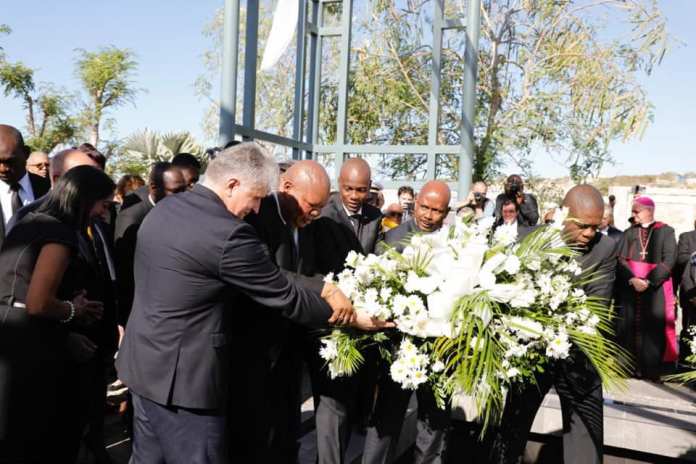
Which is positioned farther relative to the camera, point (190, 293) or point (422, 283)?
point (422, 283)

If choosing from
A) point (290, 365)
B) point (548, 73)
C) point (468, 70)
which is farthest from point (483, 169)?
point (290, 365)

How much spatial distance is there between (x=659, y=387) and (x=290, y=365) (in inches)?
201

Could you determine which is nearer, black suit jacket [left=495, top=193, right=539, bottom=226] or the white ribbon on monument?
the white ribbon on monument

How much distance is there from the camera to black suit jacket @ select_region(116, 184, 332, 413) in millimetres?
2420

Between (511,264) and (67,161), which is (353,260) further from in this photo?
(67,161)

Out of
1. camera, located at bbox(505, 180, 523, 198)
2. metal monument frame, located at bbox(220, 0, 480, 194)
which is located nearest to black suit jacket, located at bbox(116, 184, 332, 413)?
metal monument frame, located at bbox(220, 0, 480, 194)

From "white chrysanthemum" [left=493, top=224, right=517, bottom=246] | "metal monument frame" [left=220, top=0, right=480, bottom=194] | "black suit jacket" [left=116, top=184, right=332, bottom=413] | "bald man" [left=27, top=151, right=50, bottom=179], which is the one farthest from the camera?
"metal monument frame" [left=220, top=0, right=480, bottom=194]

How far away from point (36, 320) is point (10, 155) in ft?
5.48

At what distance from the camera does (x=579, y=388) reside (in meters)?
3.35

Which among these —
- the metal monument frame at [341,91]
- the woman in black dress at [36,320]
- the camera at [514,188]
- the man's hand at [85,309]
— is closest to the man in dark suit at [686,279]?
the camera at [514,188]

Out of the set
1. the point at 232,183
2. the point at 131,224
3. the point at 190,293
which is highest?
the point at 232,183

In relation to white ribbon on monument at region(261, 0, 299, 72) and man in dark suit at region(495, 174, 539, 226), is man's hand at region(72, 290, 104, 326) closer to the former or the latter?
white ribbon on monument at region(261, 0, 299, 72)

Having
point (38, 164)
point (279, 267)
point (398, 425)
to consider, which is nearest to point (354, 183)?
point (279, 267)

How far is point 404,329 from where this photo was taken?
107 inches
